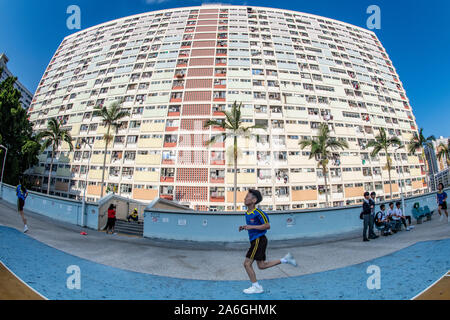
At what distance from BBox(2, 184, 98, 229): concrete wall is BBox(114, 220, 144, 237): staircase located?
51.0 inches

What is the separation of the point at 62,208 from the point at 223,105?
22269 millimetres

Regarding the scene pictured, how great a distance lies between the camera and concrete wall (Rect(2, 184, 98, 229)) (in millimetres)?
11078

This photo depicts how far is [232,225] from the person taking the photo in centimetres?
870

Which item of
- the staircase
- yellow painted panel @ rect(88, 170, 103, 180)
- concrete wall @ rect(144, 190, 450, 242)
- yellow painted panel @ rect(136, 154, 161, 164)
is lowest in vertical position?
the staircase

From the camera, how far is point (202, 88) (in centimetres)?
2831

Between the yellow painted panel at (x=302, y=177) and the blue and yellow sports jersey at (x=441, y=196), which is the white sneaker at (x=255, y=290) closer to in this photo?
the blue and yellow sports jersey at (x=441, y=196)

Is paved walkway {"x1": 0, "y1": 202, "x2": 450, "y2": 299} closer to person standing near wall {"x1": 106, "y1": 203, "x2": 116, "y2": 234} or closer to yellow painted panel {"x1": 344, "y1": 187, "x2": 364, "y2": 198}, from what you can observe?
person standing near wall {"x1": 106, "y1": 203, "x2": 116, "y2": 234}

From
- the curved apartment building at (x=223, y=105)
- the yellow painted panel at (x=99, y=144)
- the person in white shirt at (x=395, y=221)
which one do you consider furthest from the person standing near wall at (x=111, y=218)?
the yellow painted panel at (x=99, y=144)

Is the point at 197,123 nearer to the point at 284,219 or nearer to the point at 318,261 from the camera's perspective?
the point at 284,219

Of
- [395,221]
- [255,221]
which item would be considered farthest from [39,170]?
[395,221]

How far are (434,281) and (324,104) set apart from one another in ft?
105

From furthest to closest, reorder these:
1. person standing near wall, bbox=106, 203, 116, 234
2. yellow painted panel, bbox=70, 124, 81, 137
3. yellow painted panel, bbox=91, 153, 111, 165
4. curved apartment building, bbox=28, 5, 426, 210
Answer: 1. yellow painted panel, bbox=70, 124, 81, 137
2. yellow painted panel, bbox=91, 153, 111, 165
3. curved apartment building, bbox=28, 5, 426, 210
4. person standing near wall, bbox=106, 203, 116, 234

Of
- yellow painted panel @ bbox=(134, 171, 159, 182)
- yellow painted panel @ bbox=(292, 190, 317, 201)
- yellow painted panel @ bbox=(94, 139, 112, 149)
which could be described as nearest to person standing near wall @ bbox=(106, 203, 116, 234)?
yellow painted panel @ bbox=(134, 171, 159, 182)
